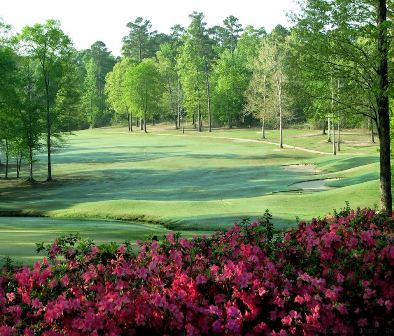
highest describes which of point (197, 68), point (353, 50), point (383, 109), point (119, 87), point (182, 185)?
point (197, 68)

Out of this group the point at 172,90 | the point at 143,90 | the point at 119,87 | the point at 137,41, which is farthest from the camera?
the point at 137,41

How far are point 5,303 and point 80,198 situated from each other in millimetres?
32890

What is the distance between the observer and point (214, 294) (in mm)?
5453

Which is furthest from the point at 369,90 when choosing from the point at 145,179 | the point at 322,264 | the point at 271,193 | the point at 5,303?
the point at 145,179

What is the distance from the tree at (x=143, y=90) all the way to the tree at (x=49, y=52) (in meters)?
50.2

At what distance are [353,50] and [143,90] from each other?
3426 inches

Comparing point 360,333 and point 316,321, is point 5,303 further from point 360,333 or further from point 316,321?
point 360,333

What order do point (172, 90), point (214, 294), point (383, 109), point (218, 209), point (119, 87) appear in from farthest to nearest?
point (119, 87) → point (172, 90) → point (218, 209) → point (383, 109) → point (214, 294)

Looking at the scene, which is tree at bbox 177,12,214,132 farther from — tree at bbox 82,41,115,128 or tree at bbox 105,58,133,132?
tree at bbox 82,41,115,128

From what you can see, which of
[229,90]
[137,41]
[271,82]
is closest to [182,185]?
[271,82]

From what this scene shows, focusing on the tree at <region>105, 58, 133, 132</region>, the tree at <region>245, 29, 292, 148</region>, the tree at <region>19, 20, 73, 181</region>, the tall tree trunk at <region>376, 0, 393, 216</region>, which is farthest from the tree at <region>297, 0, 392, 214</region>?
the tree at <region>105, 58, 133, 132</region>

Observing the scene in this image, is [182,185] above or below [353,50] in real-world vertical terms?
Answer: below

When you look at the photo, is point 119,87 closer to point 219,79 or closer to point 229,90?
point 219,79

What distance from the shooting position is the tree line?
56.2 ft
